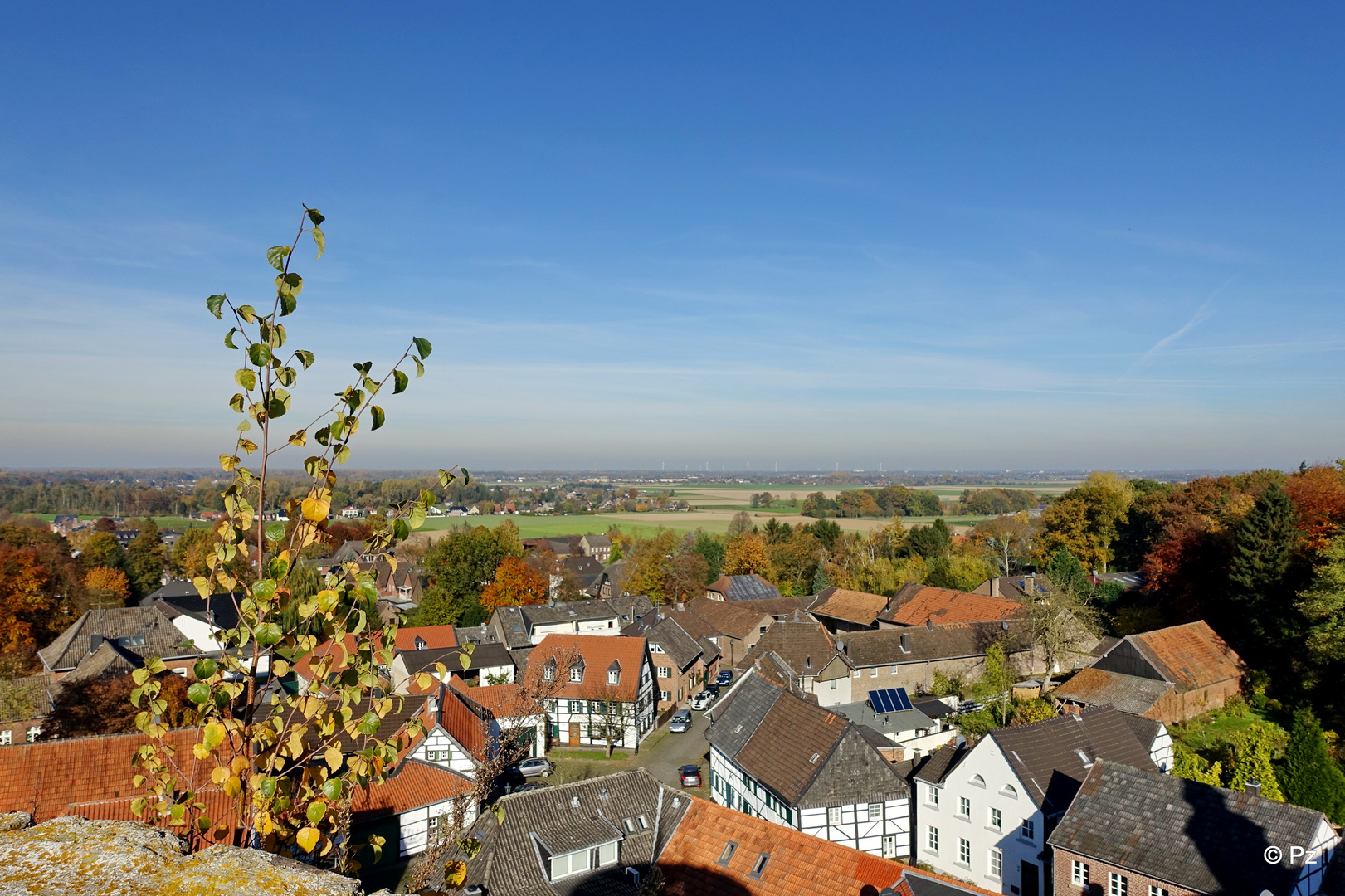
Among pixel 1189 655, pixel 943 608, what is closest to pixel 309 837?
pixel 1189 655

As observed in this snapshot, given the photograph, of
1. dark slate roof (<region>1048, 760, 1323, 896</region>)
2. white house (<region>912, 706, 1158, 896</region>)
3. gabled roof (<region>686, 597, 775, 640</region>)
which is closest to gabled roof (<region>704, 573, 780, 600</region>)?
gabled roof (<region>686, 597, 775, 640</region>)

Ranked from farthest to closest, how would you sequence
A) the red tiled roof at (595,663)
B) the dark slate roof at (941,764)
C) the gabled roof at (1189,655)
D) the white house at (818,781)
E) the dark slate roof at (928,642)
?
the dark slate roof at (928,642) < the red tiled roof at (595,663) < the gabled roof at (1189,655) < the dark slate roof at (941,764) < the white house at (818,781)

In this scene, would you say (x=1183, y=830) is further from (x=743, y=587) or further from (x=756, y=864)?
(x=743, y=587)

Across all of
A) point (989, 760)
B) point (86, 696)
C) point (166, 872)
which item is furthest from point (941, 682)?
point (166, 872)

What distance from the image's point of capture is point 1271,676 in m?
39.0

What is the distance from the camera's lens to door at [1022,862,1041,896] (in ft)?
73.7

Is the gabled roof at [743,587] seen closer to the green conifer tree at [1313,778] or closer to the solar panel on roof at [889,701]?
the solar panel on roof at [889,701]

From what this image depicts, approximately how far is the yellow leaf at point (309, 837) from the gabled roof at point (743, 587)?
215ft

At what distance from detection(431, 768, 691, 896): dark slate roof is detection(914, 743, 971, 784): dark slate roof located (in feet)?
28.3

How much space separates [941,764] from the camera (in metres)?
26.2

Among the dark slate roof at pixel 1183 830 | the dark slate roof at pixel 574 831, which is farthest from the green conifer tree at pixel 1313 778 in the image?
the dark slate roof at pixel 574 831

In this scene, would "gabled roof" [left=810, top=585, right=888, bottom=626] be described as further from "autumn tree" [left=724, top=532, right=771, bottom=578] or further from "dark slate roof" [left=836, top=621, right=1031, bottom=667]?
"autumn tree" [left=724, top=532, right=771, bottom=578]

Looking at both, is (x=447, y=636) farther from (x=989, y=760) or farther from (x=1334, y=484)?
(x=1334, y=484)

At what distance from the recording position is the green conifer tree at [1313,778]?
78.7 ft
